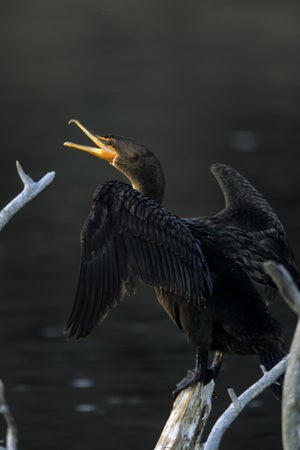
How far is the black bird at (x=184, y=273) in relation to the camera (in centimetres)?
584

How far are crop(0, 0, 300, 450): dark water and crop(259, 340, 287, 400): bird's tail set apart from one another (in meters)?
2.38

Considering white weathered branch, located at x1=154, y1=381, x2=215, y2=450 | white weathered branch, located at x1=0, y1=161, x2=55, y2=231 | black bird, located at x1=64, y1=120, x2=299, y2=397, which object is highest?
white weathered branch, located at x1=0, y1=161, x2=55, y2=231

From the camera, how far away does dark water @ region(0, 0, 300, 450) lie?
8984 millimetres

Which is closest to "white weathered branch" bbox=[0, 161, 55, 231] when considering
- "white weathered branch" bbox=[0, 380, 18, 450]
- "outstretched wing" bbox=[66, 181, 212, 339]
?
"white weathered branch" bbox=[0, 380, 18, 450]

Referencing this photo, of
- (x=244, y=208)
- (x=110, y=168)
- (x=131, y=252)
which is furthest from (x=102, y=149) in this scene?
(x=110, y=168)

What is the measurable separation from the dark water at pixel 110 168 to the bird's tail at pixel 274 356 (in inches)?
93.8

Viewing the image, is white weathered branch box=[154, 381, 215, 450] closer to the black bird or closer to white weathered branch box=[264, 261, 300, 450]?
the black bird

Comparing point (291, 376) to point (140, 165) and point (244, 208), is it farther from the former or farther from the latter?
point (244, 208)

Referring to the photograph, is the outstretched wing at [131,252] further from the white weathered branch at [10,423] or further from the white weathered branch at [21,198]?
the white weathered branch at [10,423]

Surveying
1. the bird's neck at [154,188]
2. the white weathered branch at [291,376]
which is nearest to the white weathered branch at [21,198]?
the white weathered branch at [291,376]

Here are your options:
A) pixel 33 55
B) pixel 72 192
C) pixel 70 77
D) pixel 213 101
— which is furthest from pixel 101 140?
pixel 33 55

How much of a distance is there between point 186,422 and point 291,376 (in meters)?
1.56

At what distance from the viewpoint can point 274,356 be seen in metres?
5.96

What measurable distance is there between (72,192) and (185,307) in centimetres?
789
